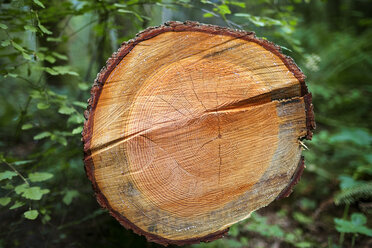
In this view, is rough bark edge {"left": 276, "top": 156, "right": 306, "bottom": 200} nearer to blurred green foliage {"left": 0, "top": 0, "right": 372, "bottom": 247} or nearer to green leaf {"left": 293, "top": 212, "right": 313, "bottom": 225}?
blurred green foliage {"left": 0, "top": 0, "right": 372, "bottom": 247}

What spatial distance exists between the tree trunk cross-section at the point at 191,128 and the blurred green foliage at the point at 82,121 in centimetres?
33

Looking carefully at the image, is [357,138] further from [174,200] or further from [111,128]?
[111,128]

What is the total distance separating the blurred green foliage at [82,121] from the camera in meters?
1.60

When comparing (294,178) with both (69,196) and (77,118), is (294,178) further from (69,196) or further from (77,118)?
(69,196)

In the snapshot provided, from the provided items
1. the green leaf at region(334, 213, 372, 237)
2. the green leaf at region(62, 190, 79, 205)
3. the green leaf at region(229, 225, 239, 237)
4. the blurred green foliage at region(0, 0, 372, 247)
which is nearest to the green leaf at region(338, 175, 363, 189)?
the blurred green foliage at region(0, 0, 372, 247)

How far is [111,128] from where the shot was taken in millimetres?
1146

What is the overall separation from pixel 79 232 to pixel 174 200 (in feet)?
3.76

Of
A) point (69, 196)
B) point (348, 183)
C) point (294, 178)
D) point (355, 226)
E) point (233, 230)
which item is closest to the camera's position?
point (294, 178)

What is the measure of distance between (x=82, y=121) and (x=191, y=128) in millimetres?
668

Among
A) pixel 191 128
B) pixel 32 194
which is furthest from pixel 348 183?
pixel 32 194

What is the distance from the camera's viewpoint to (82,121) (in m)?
1.48

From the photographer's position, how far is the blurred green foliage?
1603mm

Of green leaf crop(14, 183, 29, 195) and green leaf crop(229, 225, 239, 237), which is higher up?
green leaf crop(14, 183, 29, 195)

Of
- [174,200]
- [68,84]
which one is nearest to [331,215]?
[174,200]
